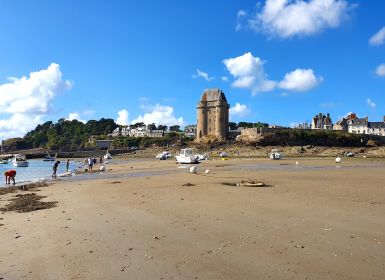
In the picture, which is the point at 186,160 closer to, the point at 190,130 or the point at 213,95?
the point at 213,95

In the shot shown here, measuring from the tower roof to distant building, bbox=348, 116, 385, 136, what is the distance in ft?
175

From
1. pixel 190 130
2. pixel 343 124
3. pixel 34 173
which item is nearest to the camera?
pixel 34 173

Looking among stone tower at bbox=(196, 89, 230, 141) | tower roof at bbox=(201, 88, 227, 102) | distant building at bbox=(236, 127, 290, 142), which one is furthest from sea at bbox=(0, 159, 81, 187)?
tower roof at bbox=(201, 88, 227, 102)

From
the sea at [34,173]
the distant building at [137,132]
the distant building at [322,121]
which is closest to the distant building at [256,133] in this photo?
the distant building at [322,121]

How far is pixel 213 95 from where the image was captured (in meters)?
108

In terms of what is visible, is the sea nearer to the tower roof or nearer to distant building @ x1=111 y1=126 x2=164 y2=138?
the tower roof

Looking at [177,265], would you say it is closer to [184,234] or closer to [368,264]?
[184,234]

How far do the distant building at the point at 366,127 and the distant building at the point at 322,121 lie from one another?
11.0m

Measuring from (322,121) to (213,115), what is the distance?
5854 centimetres

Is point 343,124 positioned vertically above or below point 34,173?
above

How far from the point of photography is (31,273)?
5.30 m

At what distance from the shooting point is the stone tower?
4102 inches

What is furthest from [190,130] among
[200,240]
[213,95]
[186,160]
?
[200,240]

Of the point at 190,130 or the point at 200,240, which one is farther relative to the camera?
the point at 190,130
